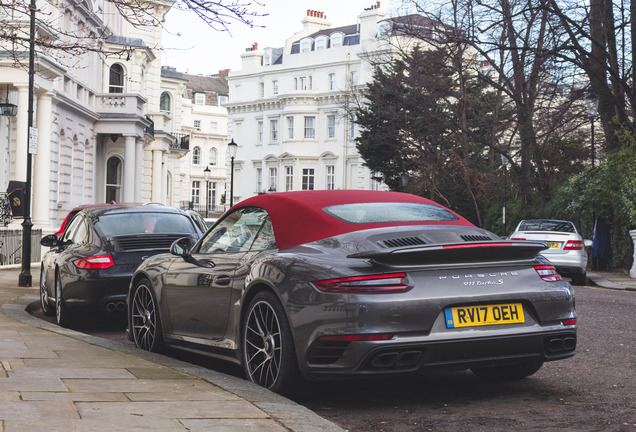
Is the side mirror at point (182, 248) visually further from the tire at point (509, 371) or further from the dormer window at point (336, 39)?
the dormer window at point (336, 39)

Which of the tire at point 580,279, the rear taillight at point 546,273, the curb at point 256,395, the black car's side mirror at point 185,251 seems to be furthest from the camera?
the tire at point 580,279

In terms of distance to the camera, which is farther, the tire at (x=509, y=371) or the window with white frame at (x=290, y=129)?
the window with white frame at (x=290, y=129)

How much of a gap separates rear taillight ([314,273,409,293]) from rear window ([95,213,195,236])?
636 centimetres

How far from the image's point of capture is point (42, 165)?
32.2 meters

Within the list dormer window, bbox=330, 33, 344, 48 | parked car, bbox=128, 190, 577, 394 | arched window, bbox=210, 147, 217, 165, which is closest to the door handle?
parked car, bbox=128, 190, 577, 394

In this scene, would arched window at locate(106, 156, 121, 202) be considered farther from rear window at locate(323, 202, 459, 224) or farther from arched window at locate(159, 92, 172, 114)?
rear window at locate(323, 202, 459, 224)

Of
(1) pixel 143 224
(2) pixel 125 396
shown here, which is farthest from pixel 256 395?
(1) pixel 143 224

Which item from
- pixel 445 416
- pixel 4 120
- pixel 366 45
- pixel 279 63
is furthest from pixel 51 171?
pixel 279 63

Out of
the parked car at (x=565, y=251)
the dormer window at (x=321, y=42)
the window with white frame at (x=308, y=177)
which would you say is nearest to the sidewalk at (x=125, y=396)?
the parked car at (x=565, y=251)

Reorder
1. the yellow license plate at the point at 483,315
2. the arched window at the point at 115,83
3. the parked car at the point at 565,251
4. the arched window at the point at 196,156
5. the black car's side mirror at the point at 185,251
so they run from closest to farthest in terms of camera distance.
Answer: the yellow license plate at the point at 483,315, the black car's side mirror at the point at 185,251, the parked car at the point at 565,251, the arched window at the point at 115,83, the arched window at the point at 196,156

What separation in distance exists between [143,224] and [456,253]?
676cm

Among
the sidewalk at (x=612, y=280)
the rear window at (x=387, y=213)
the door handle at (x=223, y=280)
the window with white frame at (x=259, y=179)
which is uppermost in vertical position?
the window with white frame at (x=259, y=179)

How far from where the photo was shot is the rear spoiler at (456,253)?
5762mm

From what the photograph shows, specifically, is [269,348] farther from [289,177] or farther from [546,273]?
[289,177]
